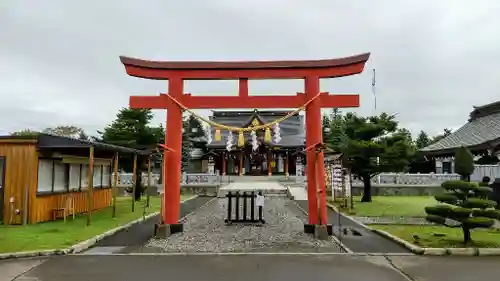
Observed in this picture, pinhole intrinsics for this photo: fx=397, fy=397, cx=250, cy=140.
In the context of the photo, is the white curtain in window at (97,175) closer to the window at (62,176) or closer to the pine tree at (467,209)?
the window at (62,176)

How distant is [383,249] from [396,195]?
21021mm

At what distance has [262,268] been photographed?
7.91 m

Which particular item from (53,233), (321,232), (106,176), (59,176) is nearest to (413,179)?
(321,232)

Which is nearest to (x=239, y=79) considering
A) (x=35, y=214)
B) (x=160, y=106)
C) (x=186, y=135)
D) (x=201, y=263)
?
(x=160, y=106)

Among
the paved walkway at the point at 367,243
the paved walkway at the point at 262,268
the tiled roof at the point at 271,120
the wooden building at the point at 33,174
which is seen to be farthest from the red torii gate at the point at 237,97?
the tiled roof at the point at 271,120

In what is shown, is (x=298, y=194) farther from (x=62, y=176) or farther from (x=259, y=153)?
(x=259, y=153)

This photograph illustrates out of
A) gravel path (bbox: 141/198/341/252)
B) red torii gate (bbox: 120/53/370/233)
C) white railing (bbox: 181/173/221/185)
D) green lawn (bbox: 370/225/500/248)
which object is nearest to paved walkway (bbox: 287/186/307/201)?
white railing (bbox: 181/173/221/185)

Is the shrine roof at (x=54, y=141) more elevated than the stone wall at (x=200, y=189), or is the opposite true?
the shrine roof at (x=54, y=141)

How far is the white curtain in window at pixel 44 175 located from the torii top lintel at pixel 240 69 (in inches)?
199

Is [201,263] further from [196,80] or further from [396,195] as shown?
[396,195]

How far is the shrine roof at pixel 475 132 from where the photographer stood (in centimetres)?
2407

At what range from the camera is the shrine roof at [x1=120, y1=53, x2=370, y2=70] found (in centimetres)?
1245

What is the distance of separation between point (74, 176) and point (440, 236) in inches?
554

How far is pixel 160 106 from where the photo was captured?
12.6 metres
